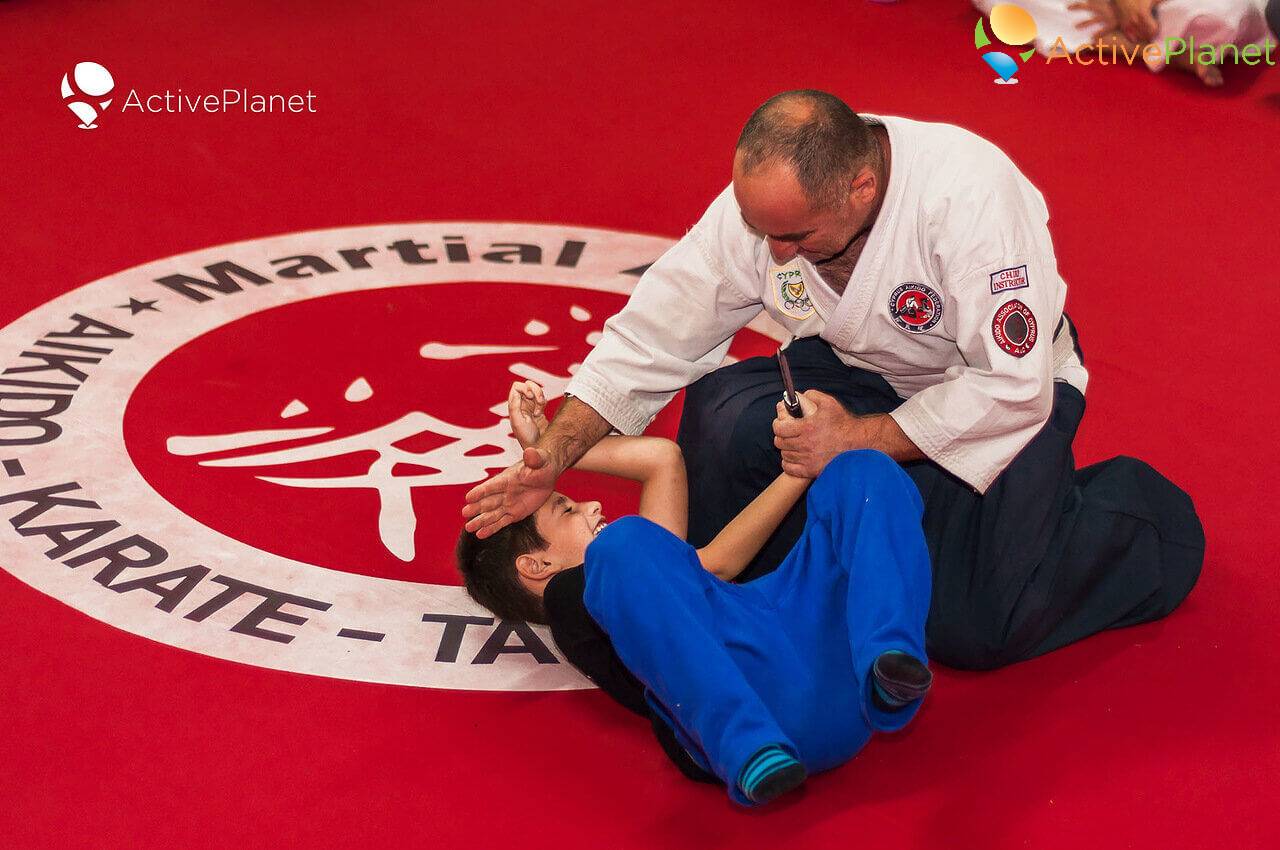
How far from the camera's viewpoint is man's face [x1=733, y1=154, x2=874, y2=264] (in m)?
2.22

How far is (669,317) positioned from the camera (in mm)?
2641

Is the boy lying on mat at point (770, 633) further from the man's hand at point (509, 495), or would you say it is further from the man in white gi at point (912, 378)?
the man in white gi at point (912, 378)

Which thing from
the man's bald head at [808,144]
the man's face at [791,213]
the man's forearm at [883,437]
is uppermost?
the man's bald head at [808,144]

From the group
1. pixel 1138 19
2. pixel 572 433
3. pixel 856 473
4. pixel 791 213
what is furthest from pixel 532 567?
pixel 1138 19

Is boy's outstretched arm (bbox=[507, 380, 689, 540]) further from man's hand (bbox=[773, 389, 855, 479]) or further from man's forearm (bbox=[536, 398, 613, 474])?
man's hand (bbox=[773, 389, 855, 479])

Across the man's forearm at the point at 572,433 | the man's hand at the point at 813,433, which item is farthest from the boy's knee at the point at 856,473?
the man's forearm at the point at 572,433

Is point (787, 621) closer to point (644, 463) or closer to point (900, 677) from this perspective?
point (900, 677)

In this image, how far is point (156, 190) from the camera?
423 centimetres

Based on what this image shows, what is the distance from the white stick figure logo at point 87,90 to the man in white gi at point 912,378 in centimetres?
295

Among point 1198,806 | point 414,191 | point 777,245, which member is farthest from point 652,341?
point 414,191

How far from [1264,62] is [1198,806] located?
166 inches

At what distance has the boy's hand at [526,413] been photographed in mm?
2564

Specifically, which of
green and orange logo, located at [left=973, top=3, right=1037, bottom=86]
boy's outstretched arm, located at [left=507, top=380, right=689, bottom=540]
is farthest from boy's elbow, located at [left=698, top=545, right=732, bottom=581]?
green and orange logo, located at [left=973, top=3, right=1037, bottom=86]

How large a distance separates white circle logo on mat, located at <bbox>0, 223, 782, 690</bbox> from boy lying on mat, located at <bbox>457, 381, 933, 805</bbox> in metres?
0.36
